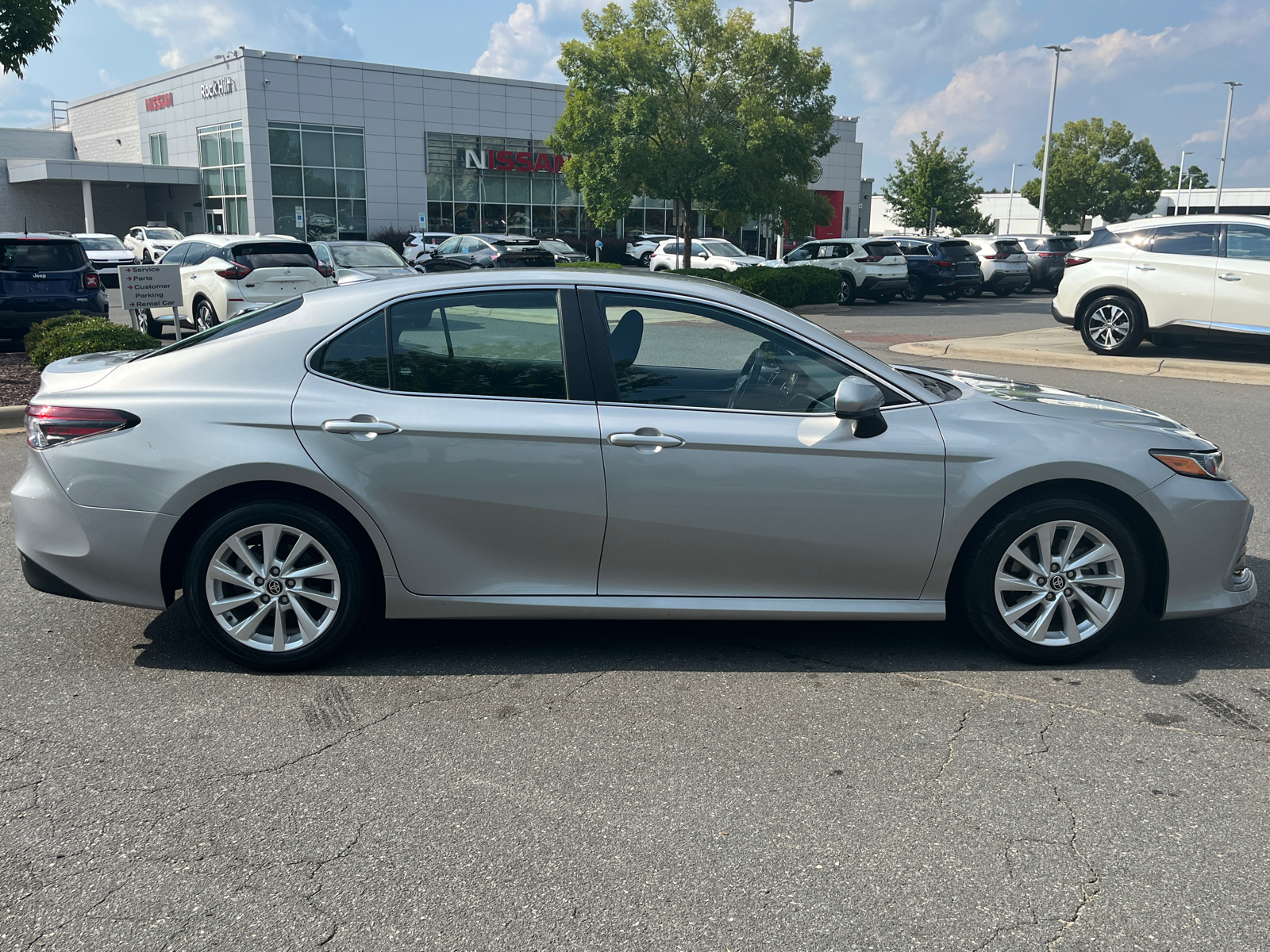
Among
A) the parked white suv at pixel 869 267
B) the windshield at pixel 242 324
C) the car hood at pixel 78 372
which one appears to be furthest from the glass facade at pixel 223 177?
the windshield at pixel 242 324

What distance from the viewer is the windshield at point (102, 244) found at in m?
33.5

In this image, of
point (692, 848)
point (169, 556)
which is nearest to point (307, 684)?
point (169, 556)

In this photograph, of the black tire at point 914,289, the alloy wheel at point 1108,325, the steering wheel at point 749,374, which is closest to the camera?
the steering wheel at point 749,374

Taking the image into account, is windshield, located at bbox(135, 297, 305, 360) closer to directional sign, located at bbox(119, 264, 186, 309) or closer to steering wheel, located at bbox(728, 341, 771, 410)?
steering wheel, located at bbox(728, 341, 771, 410)

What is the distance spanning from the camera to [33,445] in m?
4.24

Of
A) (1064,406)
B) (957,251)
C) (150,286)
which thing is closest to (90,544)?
(1064,406)

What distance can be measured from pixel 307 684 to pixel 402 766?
33.2 inches

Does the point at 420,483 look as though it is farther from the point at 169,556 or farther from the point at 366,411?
the point at 169,556

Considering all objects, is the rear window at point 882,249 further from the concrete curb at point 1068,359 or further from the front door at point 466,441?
the front door at point 466,441

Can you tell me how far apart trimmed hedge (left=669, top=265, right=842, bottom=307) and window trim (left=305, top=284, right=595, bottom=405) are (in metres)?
18.2

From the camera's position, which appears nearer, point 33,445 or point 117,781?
point 117,781

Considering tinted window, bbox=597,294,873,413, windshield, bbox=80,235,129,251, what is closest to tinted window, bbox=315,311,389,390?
tinted window, bbox=597,294,873,413

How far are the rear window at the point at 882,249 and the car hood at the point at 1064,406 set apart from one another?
22273 millimetres

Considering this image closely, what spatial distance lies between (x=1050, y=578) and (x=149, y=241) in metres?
37.9
